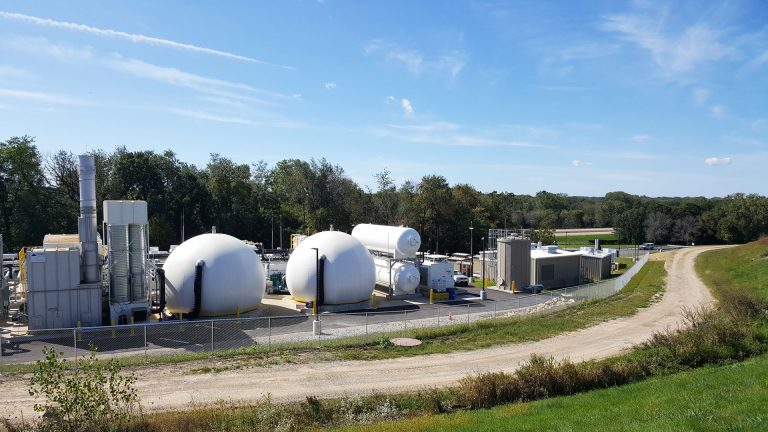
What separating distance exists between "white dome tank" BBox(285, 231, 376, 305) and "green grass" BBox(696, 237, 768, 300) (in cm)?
2098

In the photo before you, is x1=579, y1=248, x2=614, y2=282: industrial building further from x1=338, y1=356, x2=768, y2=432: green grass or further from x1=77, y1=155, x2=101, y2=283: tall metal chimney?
x1=77, y1=155, x2=101, y2=283: tall metal chimney

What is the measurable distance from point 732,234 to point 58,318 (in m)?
96.8

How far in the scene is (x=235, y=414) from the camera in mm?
12430

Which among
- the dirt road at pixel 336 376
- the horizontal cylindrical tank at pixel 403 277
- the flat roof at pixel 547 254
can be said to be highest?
the flat roof at pixel 547 254

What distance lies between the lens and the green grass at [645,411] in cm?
961

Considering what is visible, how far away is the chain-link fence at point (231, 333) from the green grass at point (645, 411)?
33.8 ft

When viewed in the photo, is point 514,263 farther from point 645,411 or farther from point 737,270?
point 645,411

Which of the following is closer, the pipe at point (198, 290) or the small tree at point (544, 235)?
the pipe at point (198, 290)

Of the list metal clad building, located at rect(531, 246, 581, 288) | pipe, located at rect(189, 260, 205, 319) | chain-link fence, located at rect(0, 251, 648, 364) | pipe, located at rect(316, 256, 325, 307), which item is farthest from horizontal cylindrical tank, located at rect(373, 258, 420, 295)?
pipe, located at rect(189, 260, 205, 319)

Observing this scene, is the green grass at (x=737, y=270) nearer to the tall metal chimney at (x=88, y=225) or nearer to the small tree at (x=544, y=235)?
the small tree at (x=544, y=235)

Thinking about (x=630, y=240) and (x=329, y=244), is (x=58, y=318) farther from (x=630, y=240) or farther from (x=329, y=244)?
(x=630, y=240)

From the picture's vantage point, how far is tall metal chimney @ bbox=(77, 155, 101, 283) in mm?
28172

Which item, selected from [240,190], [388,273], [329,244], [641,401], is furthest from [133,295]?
[240,190]

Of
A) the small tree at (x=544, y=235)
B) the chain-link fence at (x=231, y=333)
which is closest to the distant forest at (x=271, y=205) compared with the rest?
the small tree at (x=544, y=235)
